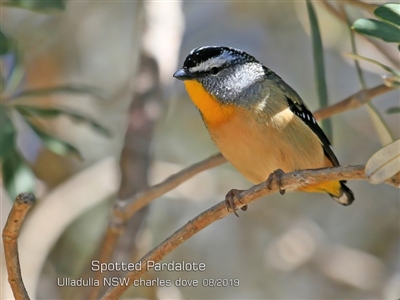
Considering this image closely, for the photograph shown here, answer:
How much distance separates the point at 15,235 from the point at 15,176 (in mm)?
1244

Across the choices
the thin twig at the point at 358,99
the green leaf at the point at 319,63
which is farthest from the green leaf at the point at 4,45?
the thin twig at the point at 358,99

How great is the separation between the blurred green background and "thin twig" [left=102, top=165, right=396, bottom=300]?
1.34 metres

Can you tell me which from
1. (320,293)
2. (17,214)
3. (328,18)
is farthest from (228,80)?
(320,293)

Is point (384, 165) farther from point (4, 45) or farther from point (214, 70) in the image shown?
point (4, 45)

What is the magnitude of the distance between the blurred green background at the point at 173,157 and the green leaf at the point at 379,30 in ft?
4.44

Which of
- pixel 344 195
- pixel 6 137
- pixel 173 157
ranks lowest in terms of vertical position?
pixel 173 157

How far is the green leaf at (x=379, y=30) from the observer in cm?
→ 228

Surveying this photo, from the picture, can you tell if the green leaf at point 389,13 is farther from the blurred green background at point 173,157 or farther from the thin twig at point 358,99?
the blurred green background at point 173,157

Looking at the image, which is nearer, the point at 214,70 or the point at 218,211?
the point at 218,211

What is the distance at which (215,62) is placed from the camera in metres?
3.28

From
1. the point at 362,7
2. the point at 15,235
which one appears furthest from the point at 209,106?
the point at 15,235

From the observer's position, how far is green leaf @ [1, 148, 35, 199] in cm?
293

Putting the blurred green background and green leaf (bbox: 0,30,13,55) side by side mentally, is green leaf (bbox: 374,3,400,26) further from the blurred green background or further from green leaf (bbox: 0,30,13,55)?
green leaf (bbox: 0,30,13,55)

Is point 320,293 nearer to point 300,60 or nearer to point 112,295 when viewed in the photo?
point 300,60
